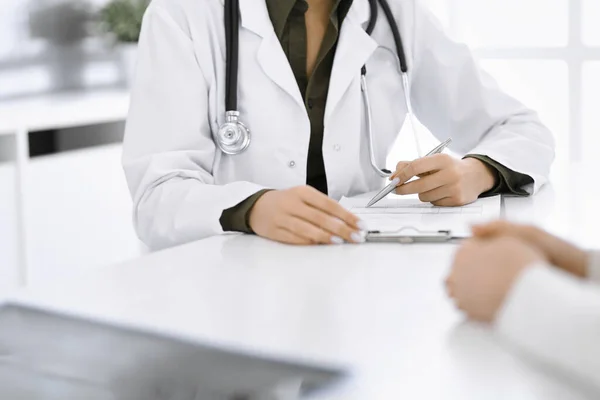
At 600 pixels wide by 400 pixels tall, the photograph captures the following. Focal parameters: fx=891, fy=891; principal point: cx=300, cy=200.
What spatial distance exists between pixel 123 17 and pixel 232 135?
1.89 metres

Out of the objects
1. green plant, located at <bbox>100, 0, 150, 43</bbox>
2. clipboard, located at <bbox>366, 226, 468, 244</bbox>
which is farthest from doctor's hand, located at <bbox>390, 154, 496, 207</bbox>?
green plant, located at <bbox>100, 0, 150, 43</bbox>

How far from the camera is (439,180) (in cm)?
141

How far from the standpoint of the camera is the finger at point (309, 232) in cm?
119

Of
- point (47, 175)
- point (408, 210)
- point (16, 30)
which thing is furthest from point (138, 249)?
point (408, 210)

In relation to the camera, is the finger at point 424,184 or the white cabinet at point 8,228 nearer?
the finger at point 424,184

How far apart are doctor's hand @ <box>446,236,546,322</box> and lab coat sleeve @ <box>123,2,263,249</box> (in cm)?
62

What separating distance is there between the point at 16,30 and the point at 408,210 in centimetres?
208

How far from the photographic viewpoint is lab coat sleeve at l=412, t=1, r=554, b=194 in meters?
1.74

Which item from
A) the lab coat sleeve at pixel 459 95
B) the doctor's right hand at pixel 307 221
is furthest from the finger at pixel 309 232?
the lab coat sleeve at pixel 459 95

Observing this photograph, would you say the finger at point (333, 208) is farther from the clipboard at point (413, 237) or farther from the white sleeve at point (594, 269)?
the white sleeve at point (594, 269)

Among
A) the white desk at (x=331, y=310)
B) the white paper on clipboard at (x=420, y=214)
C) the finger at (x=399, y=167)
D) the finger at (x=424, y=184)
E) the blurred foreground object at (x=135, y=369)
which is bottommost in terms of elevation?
the white paper on clipboard at (x=420, y=214)

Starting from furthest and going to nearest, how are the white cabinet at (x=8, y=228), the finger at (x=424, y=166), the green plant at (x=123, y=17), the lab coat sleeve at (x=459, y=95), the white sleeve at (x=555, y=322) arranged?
1. the green plant at (x=123, y=17)
2. the white cabinet at (x=8, y=228)
3. the lab coat sleeve at (x=459, y=95)
4. the finger at (x=424, y=166)
5. the white sleeve at (x=555, y=322)

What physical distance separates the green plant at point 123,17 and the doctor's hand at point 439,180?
2079 mm

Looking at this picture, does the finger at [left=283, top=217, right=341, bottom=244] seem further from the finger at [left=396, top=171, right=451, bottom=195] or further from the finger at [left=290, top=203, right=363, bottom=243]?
the finger at [left=396, top=171, right=451, bottom=195]
